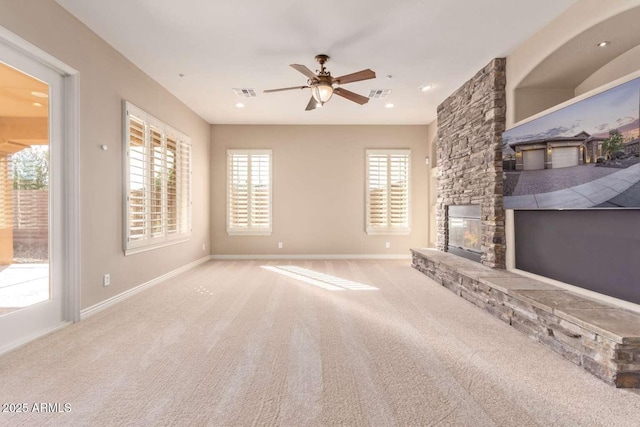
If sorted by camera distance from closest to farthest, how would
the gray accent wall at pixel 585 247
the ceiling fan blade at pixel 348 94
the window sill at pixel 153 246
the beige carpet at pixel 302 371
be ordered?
the beige carpet at pixel 302 371
the gray accent wall at pixel 585 247
the ceiling fan blade at pixel 348 94
the window sill at pixel 153 246

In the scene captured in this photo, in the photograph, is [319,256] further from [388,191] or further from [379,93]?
[379,93]

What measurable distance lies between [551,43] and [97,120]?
491 centimetres

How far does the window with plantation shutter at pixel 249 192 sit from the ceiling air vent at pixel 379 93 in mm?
2753

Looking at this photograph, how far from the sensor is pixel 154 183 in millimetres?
4625

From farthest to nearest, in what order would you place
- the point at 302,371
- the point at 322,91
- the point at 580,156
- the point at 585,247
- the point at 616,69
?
the point at 322,91 < the point at 616,69 < the point at 585,247 < the point at 580,156 < the point at 302,371

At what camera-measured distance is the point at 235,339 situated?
2.67m

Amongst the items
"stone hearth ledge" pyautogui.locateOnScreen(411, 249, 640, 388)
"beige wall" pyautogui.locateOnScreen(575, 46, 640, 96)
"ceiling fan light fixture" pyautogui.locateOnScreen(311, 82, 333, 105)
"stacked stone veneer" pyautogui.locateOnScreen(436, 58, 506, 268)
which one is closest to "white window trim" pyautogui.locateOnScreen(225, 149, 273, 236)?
"ceiling fan light fixture" pyautogui.locateOnScreen(311, 82, 333, 105)

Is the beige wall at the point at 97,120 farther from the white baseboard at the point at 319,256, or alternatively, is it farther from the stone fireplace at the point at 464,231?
the stone fireplace at the point at 464,231

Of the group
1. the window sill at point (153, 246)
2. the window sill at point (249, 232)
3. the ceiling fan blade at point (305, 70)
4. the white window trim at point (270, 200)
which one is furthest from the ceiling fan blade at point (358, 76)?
the window sill at point (249, 232)

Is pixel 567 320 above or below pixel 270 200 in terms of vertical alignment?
below

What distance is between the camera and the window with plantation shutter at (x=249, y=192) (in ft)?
23.1

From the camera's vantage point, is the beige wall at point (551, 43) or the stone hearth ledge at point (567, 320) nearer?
the stone hearth ledge at point (567, 320)

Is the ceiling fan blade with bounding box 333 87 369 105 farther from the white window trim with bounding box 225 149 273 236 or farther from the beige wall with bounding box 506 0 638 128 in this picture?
the white window trim with bounding box 225 149 273 236

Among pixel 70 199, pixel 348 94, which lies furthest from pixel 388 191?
pixel 70 199
